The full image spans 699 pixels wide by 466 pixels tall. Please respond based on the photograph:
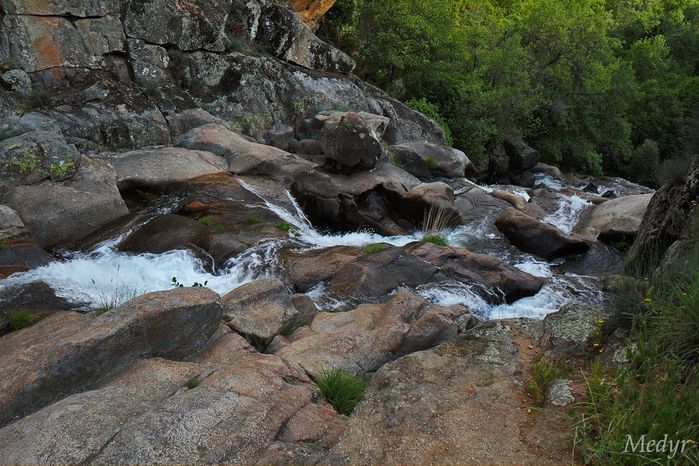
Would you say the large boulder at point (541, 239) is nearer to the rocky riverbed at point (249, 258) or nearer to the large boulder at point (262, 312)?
the rocky riverbed at point (249, 258)

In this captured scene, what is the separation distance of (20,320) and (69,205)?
455cm

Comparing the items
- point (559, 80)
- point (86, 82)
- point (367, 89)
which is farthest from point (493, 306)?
point (559, 80)

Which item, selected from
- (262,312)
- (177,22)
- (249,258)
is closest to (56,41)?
(177,22)

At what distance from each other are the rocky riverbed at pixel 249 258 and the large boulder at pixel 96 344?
2 centimetres

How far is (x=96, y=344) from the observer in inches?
204

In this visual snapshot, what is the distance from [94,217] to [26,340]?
5726 millimetres

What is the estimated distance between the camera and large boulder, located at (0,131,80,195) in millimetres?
11279

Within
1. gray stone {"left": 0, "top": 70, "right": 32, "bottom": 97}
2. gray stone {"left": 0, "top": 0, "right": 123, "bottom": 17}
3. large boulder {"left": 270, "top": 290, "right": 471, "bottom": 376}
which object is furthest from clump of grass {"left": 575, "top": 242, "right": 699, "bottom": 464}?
gray stone {"left": 0, "top": 0, "right": 123, "bottom": 17}

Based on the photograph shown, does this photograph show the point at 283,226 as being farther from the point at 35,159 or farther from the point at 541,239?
the point at 541,239

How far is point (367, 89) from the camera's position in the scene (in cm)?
2355

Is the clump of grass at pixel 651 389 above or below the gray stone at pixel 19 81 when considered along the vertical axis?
above

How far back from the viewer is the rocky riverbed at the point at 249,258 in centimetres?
404

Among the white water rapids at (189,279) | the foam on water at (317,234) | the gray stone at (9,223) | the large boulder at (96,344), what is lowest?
the foam on water at (317,234)

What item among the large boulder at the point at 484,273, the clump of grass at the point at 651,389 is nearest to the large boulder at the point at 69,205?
the large boulder at the point at 484,273
